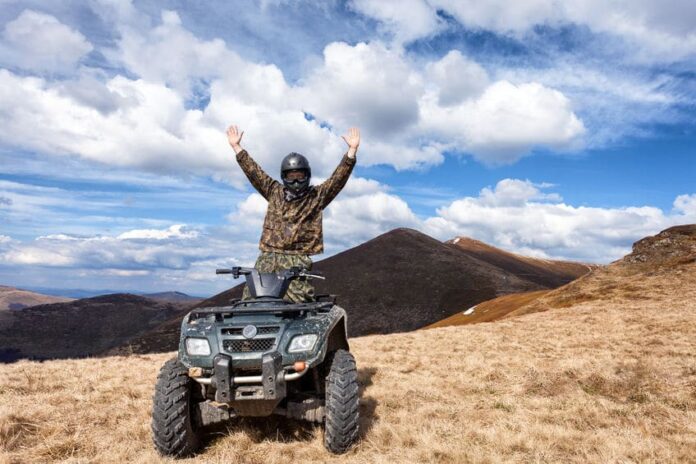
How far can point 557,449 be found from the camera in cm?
599

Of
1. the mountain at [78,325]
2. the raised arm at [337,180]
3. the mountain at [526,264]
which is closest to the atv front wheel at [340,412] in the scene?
the raised arm at [337,180]

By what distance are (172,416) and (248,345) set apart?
127 centimetres

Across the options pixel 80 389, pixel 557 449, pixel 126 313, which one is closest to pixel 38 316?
pixel 126 313

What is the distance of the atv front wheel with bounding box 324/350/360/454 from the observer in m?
5.71

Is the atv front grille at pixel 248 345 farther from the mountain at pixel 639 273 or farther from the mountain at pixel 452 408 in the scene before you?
the mountain at pixel 639 273

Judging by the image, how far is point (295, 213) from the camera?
7.42 meters

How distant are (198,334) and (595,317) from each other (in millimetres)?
20838

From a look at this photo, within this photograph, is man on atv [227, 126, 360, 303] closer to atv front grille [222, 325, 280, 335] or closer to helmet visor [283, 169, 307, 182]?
helmet visor [283, 169, 307, 182]

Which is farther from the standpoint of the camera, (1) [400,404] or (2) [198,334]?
(1) [400,404]

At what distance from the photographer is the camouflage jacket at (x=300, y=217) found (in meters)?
7.36

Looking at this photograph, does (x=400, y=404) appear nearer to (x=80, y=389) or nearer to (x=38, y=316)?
(x=80, y=389)

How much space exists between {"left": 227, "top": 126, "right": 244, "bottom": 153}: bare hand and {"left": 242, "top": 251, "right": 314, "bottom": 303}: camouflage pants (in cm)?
194


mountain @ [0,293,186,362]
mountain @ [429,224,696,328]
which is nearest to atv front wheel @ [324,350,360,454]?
mountain @ [429,224,696,328]

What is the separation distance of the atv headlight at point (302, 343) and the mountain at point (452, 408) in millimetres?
1385
